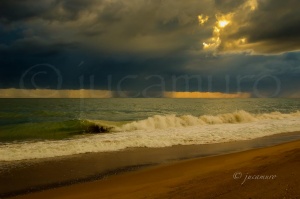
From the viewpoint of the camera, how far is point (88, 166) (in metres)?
11.6

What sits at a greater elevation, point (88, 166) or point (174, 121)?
point (88, 166)

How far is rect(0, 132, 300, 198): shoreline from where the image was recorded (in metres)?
9.45

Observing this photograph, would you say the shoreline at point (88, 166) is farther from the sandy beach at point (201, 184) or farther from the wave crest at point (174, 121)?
the wave crest at point (174, 121)

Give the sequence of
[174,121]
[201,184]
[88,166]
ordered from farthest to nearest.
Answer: [174,121] → [88,166] → [201,184]

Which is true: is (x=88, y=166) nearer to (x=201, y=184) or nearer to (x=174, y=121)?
(x=201, y=184)

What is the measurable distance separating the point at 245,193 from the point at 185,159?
21.0ft

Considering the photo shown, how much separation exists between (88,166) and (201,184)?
5.69 metres

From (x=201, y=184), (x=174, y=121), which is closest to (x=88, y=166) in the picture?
(x=201, y=184)

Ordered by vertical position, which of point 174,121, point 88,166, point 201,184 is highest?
point 201,184

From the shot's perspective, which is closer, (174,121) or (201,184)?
(201,184)

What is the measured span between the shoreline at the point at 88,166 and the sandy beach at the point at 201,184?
70cm

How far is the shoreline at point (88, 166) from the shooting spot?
945cm

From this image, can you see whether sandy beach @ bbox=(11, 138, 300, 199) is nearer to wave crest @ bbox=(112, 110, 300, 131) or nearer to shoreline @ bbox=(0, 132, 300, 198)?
shoreline @ bbox=(0, 132, 300, 198)

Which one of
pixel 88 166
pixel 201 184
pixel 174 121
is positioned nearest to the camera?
pixel 201 184
